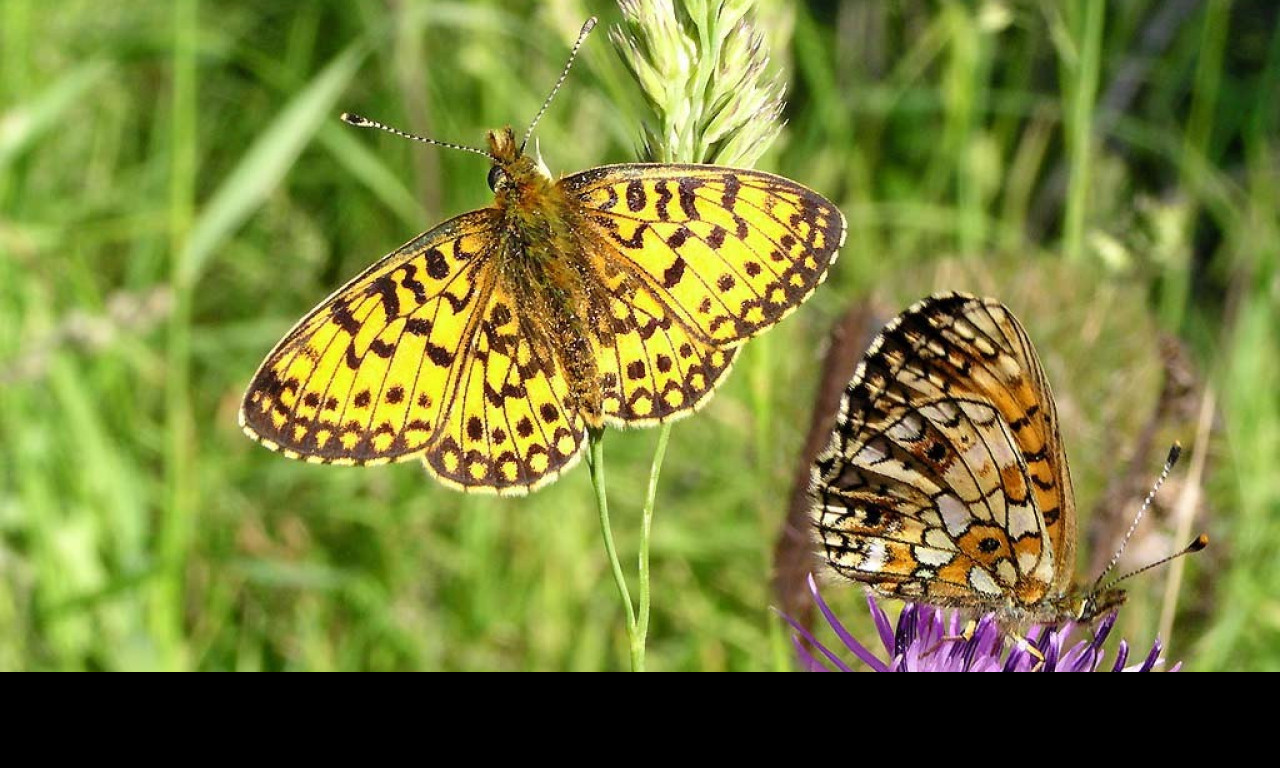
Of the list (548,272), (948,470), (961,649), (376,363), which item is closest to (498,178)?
(548,272)

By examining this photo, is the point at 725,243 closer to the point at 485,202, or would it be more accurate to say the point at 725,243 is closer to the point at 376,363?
the point at 376,363

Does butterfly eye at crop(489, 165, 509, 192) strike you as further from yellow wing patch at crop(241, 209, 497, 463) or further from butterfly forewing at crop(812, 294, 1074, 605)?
butterfly forewing at crop(812, 294, 1074, 605)

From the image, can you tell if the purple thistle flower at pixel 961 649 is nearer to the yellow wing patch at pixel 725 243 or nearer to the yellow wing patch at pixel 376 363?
the yellow wing patch at pixel 725 243

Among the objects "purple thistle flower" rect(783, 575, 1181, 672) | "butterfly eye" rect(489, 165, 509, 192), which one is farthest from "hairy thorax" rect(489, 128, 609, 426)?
"purple thistle flower" rect(783, 575, 1181, 672)

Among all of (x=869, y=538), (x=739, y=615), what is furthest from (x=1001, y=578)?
A: (x=739, y=615)
